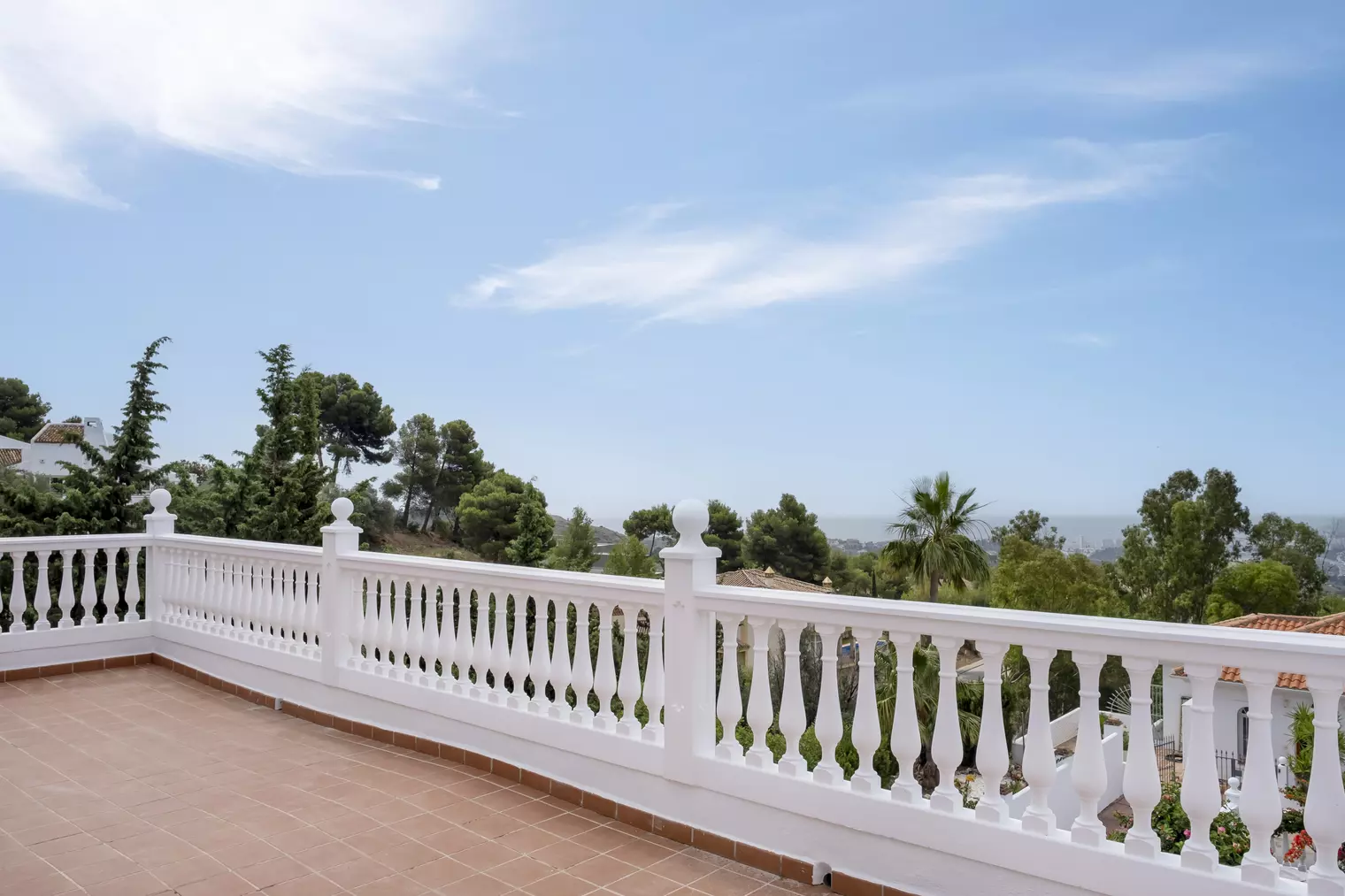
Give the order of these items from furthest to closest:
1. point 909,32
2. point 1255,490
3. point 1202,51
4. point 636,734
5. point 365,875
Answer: point 1255,490, point 1202,51, point 909,32, point 636,734, point 365,875

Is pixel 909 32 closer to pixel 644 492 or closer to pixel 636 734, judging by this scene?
pixel 636 734

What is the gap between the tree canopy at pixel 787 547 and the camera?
37875mm

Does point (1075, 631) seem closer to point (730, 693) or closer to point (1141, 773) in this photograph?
point (1141, 773)

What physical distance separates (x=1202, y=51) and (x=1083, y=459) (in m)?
21.3

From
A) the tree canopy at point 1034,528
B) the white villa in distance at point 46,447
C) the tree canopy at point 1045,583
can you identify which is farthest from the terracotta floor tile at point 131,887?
the tree canopy at point 1034,528

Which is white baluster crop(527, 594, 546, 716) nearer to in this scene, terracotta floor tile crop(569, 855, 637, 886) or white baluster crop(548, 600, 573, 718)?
white baluster crop(548, 600, 573, 718)

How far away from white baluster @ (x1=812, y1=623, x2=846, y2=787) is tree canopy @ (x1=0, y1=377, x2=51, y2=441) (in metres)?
42.4

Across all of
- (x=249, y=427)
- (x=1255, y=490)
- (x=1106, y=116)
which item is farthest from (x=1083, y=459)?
(x=249, y=427)

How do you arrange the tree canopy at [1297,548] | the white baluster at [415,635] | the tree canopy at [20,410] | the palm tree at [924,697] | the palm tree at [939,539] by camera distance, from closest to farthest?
the white baluster at [415,635], the palm tree at [924,697], the palm tree at [939,539], the tree canopy at [20,410], the tree canopy at [1297,548]

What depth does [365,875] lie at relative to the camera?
2.75 metres

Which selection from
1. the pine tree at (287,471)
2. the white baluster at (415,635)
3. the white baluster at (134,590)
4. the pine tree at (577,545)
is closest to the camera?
the white baluster at (415,635)

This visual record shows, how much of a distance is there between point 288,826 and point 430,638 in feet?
3.42

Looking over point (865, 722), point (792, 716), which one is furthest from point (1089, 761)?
point (792, 716)

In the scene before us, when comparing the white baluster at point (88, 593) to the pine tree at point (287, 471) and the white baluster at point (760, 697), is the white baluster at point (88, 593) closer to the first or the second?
the white baluster at point (760, 697)
